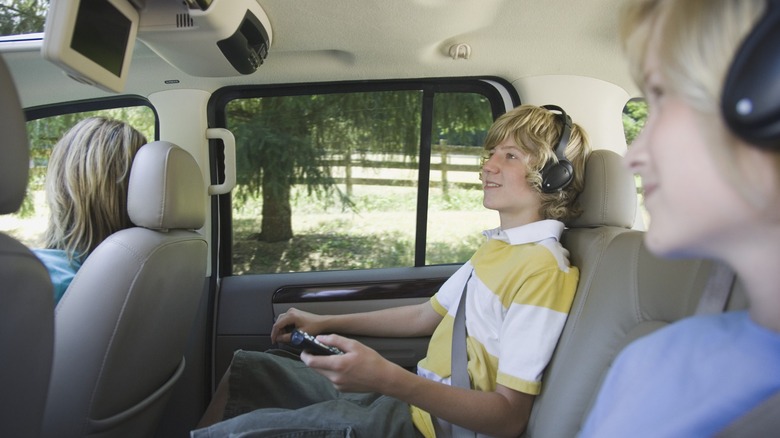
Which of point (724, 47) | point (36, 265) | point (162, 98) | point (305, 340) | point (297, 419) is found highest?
point (162, 98)

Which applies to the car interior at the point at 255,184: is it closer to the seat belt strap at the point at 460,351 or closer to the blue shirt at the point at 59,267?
the blue shirt at the point at 59,267

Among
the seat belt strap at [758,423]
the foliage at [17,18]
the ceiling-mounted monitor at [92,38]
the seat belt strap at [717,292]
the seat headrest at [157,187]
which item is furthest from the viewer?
the foliage at [17,18]

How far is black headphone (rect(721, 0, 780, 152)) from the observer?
19.1 inches

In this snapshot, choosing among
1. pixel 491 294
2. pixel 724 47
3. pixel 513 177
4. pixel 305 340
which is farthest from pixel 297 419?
pixel 724 47

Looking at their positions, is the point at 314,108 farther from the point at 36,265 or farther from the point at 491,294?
the point at 36,265

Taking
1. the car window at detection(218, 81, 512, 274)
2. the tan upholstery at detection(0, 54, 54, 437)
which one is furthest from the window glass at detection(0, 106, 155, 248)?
the tan upholstery at detection(0, 54, 54, 437)

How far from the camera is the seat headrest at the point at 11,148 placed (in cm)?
97

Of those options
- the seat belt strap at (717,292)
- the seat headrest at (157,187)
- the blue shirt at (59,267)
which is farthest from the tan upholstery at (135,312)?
the seat belt strap at (717,292)

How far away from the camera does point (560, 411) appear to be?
1.29 m

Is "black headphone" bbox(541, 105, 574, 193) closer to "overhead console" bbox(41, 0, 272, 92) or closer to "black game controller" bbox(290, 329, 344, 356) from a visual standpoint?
"black game controller" bbox(290, 329, 344, 356)

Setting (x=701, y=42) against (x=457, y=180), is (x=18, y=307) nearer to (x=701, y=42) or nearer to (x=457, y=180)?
(x=701, y=42)

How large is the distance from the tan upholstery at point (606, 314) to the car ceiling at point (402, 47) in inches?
37.0

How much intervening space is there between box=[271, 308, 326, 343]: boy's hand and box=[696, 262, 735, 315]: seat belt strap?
1390 millimetres

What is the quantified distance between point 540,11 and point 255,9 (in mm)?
1030
